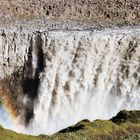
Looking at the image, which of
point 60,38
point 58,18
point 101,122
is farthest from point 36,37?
point 101,122

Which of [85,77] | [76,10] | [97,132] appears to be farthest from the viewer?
[76,10]

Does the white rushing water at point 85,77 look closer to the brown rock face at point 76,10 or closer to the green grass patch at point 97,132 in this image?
the brown rock face at point 76,10

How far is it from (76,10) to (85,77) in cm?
576

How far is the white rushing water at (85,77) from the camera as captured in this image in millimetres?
34531

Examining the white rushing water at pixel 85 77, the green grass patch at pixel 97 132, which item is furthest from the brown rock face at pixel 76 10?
the green grass patch at pixel 97 132

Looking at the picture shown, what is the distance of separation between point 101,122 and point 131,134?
2.17 meters

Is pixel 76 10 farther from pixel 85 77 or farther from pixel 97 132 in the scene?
pixel 97 132

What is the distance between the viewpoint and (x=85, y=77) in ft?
117

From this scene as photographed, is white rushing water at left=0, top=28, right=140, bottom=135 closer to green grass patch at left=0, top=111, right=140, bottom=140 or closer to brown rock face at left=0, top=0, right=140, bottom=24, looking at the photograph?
brown rock face at left=0, top=0, right=140, bottom=24

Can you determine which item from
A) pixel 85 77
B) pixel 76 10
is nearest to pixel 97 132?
pixel 85 77

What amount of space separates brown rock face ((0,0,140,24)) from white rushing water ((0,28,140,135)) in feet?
9.91

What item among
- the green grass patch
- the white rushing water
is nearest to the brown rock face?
the white rushing water

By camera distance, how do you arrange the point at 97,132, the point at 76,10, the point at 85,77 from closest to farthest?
the point at 97,132 → the point at 85,77 → the point at 76,10

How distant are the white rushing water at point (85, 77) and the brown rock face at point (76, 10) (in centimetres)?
302
